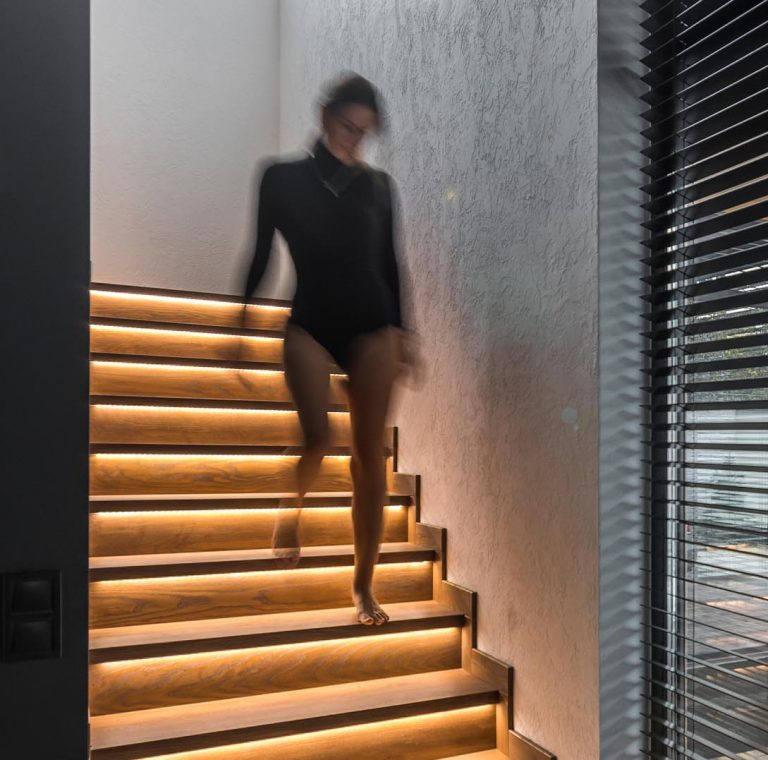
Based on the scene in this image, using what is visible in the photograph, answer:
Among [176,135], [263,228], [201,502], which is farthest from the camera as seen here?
[176,135]

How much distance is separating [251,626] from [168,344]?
156cm

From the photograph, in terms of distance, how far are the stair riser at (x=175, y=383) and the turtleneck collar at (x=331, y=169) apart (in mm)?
1043

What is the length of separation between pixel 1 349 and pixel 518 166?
1.70 metres

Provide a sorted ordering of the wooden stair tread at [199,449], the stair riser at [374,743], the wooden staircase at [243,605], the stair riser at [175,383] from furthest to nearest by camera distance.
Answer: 1. the stair riser at [175,383]
2. the wooden stair tread at [199,449]
3. the wooden staircase at [243,605]
4. the stair riser at [374,743]

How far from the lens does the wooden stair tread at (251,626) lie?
6.84 ft

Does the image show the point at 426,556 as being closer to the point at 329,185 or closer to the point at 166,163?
the point at 329,185

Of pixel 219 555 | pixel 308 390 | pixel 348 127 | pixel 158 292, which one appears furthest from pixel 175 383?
pixel 348 127

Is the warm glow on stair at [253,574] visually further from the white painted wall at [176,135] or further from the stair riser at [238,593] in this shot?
the white painted wall at [176,135]

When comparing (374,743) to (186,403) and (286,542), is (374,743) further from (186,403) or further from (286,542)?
(186,403)

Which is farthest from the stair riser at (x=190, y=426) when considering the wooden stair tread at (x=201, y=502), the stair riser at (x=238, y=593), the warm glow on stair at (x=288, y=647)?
the warm glow on stair at (x=288, y=647)

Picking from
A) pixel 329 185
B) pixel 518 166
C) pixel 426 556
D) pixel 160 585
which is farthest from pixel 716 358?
pixel 160 585

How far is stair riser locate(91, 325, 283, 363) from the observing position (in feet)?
10.6

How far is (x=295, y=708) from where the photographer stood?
2.05 meters

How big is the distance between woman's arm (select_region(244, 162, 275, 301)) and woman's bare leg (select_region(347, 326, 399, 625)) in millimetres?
348
